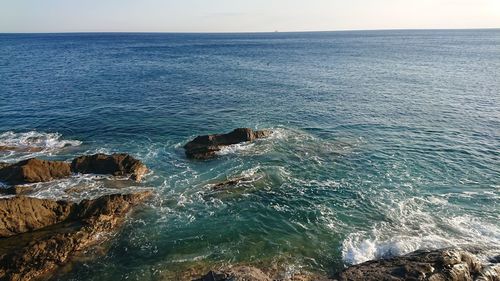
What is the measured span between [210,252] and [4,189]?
70.8ft

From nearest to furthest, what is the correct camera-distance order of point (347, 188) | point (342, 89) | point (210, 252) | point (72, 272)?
point (72, 272), point (210, 252), point (347, 188), point (342, 89)

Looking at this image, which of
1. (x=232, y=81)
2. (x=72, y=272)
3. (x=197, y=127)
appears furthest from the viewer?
(x=232, y=81)

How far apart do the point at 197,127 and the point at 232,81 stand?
36.0 meters

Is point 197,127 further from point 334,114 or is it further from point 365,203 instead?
point 365,203

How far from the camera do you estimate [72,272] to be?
23641 millimetres

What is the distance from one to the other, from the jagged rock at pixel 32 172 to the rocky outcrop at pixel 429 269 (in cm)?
2896

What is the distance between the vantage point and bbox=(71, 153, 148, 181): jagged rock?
122 ft

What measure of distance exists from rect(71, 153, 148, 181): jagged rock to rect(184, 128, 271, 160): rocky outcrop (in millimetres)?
6572

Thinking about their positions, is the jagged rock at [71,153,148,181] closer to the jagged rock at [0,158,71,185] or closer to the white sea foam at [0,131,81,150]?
the jagged rock at [0,158,71,185]

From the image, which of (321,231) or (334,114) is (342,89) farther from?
(321,231)

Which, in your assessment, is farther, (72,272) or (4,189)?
(4,189)

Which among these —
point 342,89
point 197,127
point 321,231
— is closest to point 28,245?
point 321,231

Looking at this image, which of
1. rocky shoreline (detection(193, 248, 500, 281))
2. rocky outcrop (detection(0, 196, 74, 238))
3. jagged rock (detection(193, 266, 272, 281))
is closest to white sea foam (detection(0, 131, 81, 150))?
rocky outcrop (detection(0, 196, 74, 238))

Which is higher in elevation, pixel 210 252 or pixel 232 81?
pixel 232 81
